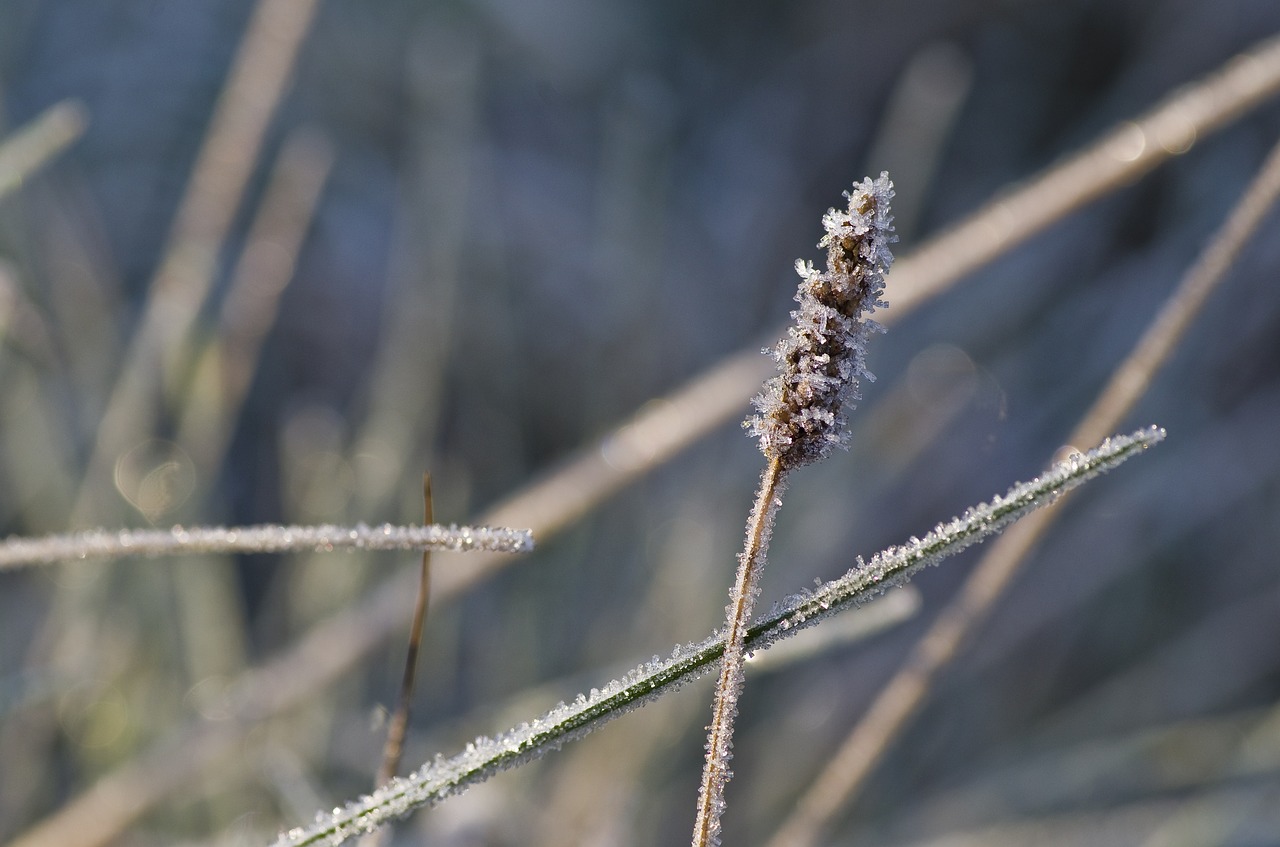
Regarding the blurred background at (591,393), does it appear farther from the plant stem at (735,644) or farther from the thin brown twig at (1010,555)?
the plant stem at (735,644)

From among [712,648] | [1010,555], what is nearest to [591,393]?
[1010,555]

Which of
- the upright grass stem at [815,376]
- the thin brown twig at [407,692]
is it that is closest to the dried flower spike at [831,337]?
the upright grass stem at [815,376]

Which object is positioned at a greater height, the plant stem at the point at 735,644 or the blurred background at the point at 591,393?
the blurred background at the point at 591,393

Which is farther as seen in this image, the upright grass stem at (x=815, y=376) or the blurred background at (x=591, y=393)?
the blurred background at (x=591, y=393)

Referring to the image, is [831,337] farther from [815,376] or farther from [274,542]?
[274,542]

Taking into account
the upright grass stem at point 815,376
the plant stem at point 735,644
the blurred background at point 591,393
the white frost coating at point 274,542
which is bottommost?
the plant stem at point 735,644

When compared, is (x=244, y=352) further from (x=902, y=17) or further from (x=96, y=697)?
(x=902, y=17)
